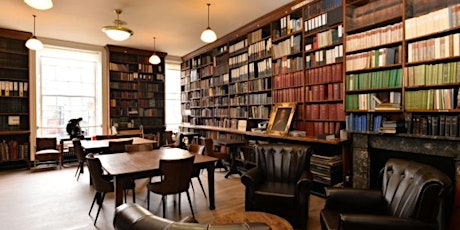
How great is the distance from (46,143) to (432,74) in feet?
23.4

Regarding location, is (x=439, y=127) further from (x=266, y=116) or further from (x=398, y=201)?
(x=266, y=116)

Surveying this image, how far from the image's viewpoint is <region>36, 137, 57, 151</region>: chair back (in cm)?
577

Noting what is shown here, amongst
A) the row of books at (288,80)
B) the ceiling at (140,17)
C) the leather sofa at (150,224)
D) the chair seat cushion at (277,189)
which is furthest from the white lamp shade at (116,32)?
the leather sofa at (150,224)

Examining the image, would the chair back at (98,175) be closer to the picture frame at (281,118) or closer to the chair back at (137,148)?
the chair back at (137,148)

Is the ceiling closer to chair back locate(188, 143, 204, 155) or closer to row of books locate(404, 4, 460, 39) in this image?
row of books locate(404, 4, 460, 39)

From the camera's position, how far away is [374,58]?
3.24 metres

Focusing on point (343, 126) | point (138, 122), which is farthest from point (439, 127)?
point (138, 122)

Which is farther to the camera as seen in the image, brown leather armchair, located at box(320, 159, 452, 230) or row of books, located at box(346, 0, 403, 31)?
row of books, located at box(346, 0, 403, 31)

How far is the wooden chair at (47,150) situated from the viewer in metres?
5.48

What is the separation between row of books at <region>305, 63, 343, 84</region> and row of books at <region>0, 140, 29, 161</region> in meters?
6.28

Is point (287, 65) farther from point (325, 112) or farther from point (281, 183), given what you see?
point (281, 183)

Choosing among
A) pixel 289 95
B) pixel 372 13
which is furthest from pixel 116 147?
pixel 372 13

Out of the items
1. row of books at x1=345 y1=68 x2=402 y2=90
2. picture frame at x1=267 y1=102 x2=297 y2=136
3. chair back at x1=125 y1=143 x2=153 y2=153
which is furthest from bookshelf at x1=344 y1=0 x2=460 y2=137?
chair back at x1=125 y1=143 x2=153 y2=153

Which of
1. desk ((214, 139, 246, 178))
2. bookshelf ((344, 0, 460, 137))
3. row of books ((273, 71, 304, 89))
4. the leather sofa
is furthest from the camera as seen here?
desk ((214, 139, 246, 178))
